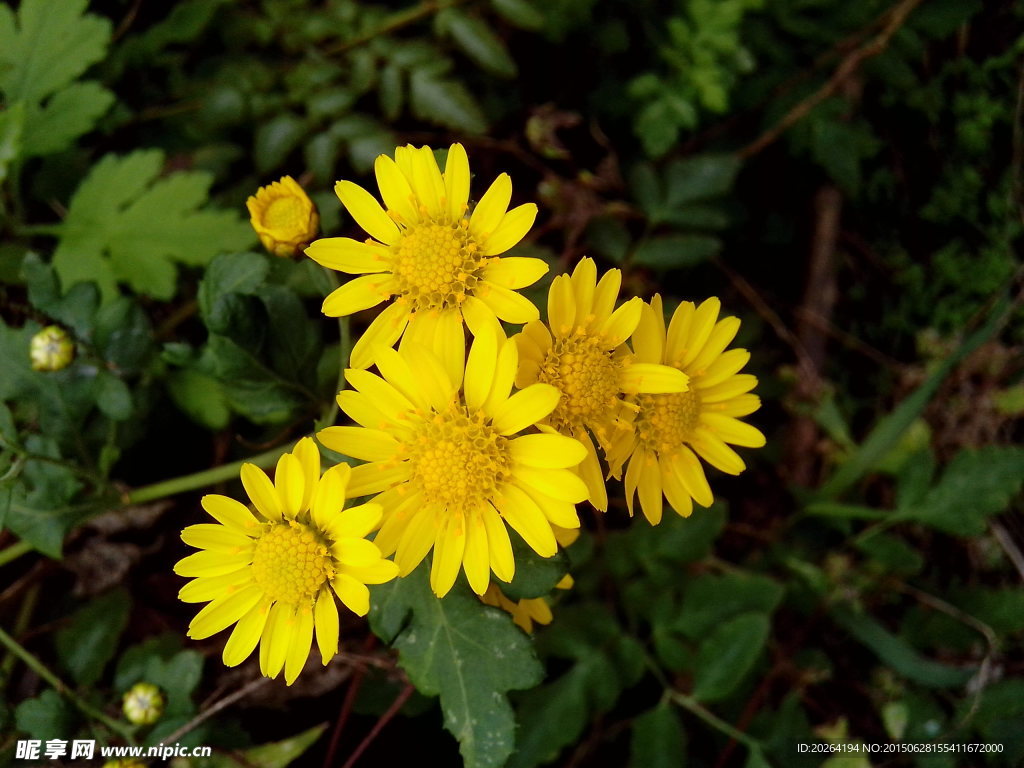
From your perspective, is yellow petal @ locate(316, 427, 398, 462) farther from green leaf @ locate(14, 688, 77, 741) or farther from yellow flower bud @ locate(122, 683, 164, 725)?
green leaf @ locate(14, 688, 77, 741)

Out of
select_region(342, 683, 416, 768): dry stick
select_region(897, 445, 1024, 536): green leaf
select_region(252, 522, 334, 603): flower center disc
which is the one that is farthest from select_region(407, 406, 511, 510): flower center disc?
select_region(897, 445, 1024, 536): green leaf

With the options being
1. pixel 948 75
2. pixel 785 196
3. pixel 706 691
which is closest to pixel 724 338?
pixel 706 691

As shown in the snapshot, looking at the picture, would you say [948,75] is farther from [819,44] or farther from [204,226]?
[204,226]

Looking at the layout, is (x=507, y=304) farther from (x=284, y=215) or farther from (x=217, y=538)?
(x=217, y=538)

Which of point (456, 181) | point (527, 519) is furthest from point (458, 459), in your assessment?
point (456, 181)

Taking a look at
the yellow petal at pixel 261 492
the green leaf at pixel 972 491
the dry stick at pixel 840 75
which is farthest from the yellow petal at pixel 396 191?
the green leaf at pixel 972 491

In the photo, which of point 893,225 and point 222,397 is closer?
point 222,397

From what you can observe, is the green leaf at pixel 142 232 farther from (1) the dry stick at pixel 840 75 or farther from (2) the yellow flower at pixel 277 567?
(1) the dry stick at pixel 840 75
